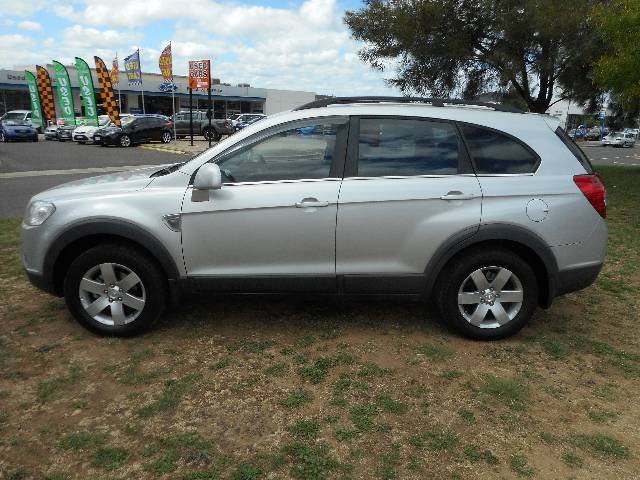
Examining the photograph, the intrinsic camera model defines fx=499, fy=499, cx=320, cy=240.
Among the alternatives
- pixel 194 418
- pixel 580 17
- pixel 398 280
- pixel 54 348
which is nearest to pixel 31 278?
pixel 54 348

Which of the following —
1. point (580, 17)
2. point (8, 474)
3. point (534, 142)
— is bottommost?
point (8, 474)

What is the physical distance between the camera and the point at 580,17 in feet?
39.5

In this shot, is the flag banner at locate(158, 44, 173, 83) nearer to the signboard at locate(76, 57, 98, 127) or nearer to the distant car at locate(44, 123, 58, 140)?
the signboard at locate(76, 57, 98, 127)

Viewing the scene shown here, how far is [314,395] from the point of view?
302 cm

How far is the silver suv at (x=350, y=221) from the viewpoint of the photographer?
11.4 feet

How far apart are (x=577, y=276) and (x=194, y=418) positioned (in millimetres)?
2831

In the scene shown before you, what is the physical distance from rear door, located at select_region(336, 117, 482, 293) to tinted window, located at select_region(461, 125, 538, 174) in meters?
0.09

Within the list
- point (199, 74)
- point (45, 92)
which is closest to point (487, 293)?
point (199, 74)

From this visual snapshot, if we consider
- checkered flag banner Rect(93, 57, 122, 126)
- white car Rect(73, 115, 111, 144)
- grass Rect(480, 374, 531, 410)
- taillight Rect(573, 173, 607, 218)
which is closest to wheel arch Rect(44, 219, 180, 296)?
grass Rect(480, 374, 531, 410)

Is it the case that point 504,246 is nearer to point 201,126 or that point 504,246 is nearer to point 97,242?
point 97,242

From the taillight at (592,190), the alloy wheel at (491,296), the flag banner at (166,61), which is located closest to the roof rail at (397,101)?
the taillight at (592,190)

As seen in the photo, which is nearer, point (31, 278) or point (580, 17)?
point (31, 278)

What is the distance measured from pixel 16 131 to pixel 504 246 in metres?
30.4

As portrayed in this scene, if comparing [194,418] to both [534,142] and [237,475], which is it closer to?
[237,475]
